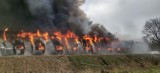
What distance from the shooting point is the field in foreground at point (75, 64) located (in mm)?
51281

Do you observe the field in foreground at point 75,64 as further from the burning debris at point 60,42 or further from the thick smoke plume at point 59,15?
the thick smoke plume at point 59,15

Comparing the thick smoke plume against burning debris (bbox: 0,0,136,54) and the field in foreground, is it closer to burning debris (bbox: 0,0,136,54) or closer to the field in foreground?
burning debris (bbox: 0,0,136,54)

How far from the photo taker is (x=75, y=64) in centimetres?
5812

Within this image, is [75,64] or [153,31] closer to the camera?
[75,64]

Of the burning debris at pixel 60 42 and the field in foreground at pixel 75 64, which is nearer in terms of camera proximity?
the field in foreground at pixel 75 64

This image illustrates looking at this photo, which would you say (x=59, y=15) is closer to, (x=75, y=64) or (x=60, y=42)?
(x=60, y=42)

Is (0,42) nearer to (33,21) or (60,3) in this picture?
(33,21)

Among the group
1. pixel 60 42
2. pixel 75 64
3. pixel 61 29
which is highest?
pixel 61 29

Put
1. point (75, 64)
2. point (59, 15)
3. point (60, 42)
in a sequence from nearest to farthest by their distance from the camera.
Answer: point (75, 64)
point (60, 42)
point (59, 15)

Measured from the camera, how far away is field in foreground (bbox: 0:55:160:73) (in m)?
51.3

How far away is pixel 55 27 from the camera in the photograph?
91062 millimetres

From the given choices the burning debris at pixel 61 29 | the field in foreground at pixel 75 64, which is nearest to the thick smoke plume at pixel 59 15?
the burning debris at pixel 61 29

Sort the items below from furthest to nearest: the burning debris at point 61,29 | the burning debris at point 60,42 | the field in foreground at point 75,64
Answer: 1. the burning debris at point 61,29
2. the burning debris at point 60,42
3. the field in foreground at point 75,64

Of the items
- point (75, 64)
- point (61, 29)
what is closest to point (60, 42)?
point (61, 29)
